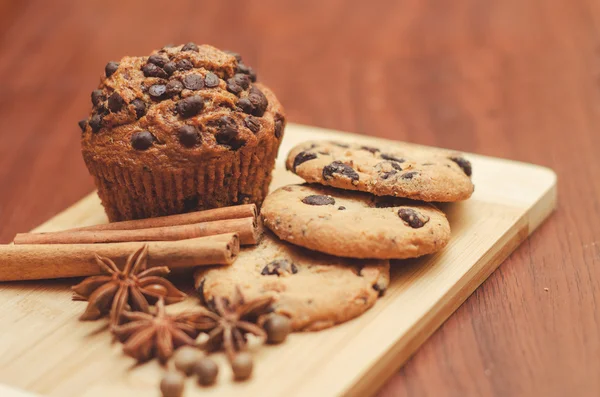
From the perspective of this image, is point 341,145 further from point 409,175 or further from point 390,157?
point 409,175

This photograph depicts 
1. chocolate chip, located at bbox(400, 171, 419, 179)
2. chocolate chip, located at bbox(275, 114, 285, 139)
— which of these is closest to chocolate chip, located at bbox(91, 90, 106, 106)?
chocolate chip, located at bbox(275, 114, 285, 139)

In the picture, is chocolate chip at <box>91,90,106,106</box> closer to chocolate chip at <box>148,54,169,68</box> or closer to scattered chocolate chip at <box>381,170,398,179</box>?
chocolate chip at <box>148,54,169,68</box>

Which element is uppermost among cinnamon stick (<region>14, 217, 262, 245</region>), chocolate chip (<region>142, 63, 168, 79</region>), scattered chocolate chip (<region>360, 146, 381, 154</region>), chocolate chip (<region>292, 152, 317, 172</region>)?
chocolate chip (<region>142, 63, 168, 79</region>)

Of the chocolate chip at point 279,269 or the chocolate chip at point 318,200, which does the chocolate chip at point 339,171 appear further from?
the chocolate chip at point 279,269

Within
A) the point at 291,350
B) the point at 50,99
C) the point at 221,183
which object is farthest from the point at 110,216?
the point at 50,99

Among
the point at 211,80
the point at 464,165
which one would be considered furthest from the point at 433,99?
the point at 211,80

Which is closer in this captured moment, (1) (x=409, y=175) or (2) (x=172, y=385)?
(2) (x=172, y=385)
